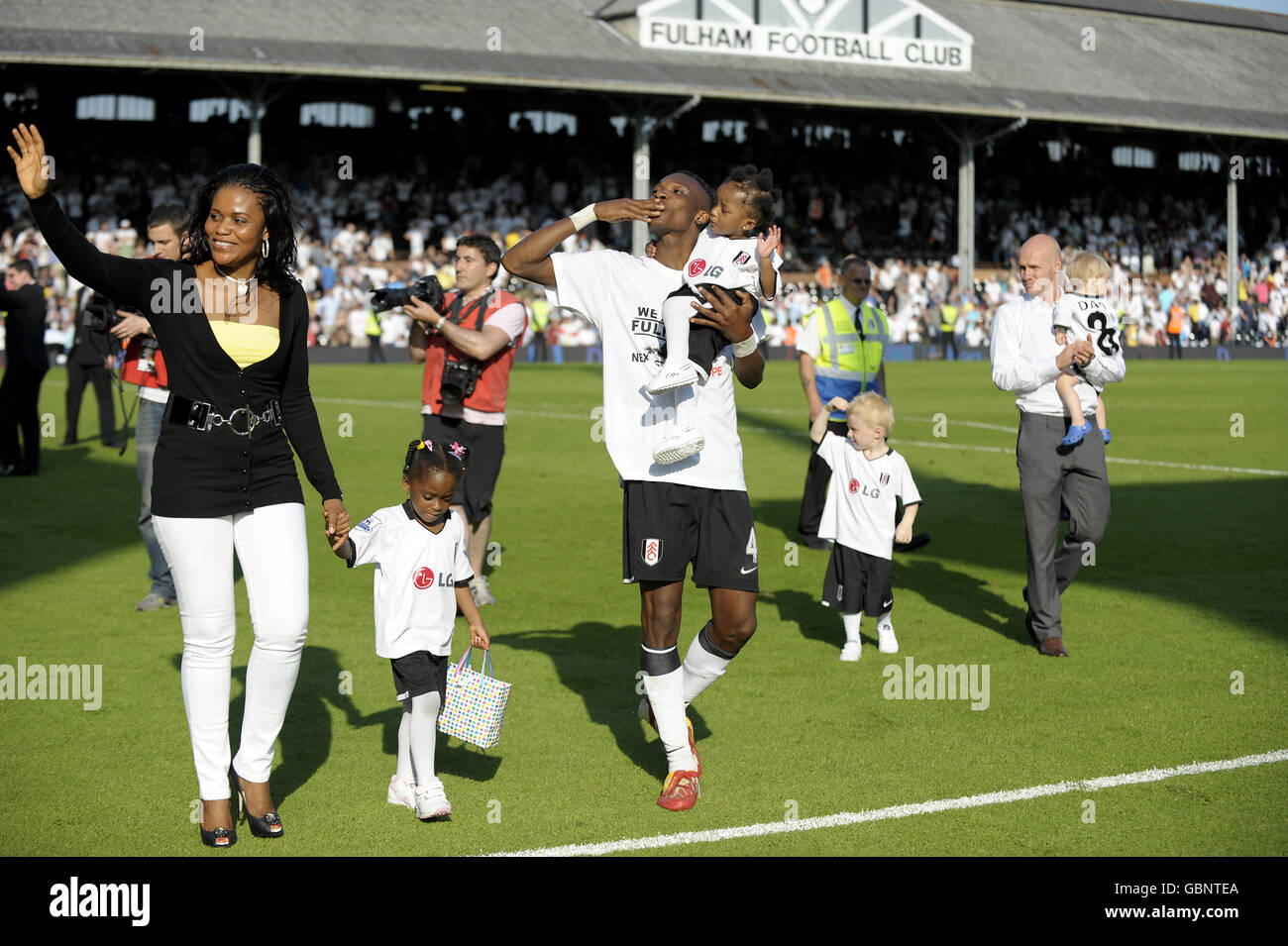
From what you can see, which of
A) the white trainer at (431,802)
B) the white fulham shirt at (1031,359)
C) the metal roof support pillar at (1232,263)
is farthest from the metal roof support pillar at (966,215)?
the white trainer at (431,802)

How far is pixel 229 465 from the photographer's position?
5051 millimetres

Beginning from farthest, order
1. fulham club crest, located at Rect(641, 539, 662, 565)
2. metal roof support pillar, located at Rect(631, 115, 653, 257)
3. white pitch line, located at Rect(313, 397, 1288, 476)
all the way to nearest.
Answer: metal roof support pillar, located at Rect(631, 115, 653, 257), white pitch line, located at Rect(313, 397, 1288, 476), fulham club crest, located at Rect(641, 539, 662, 565)

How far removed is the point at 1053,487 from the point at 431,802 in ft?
13.7

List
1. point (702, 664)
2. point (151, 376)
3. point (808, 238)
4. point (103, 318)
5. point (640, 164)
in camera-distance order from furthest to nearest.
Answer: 1. point (808, 238)
2. point (640, 164)
3. point (103, 318)
4. point (151, 376)
5. point (702, 664)

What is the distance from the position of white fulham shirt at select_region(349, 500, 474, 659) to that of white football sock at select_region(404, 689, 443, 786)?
19 cm

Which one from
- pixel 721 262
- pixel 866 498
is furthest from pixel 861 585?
pixel 721 262

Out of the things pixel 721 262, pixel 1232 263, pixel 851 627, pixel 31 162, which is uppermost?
pixel 1232 263

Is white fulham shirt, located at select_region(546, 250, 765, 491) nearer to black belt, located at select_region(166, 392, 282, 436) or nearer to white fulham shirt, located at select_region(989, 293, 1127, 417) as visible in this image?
black belt, located at select_region(166, 392, 282, 436)

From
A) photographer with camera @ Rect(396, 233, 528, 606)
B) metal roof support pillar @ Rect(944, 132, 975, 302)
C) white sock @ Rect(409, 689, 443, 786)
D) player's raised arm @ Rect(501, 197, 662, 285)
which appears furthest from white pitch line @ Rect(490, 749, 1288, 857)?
metal roof support pillar @ Rect(944, 132, 975, 302)

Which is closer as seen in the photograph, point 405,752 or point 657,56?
point 405,752

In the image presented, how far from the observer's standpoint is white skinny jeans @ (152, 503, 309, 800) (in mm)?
5070

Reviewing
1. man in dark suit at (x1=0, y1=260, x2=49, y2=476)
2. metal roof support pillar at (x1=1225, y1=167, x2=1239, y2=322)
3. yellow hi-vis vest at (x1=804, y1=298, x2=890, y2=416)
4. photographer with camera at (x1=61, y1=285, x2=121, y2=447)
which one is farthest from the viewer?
metal roof support pillar at (x1=1225, y1=167, x2=1239, y2=322)

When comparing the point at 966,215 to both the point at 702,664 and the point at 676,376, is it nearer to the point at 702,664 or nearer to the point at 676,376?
the point at 702,664

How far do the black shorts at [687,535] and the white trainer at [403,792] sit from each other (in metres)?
1.13
